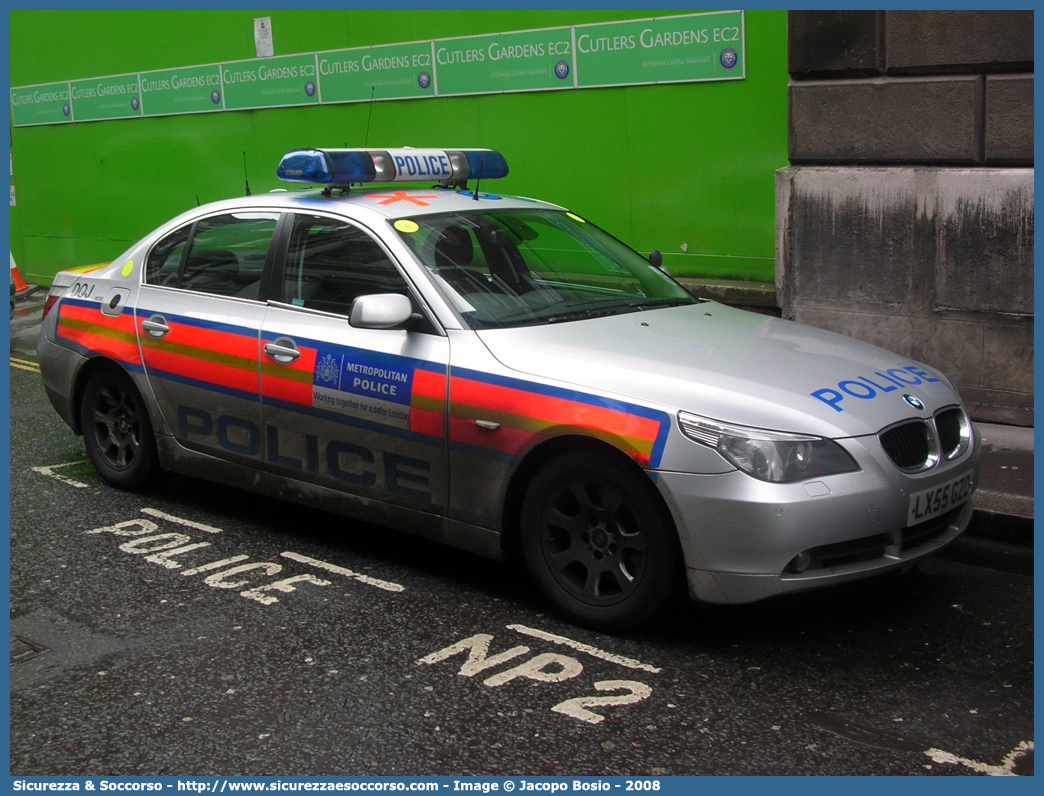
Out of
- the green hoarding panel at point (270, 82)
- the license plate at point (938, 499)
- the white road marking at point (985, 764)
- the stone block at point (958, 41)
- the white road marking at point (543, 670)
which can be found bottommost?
the white road marking at point (985, 764)

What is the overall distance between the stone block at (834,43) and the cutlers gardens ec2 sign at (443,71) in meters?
1.18

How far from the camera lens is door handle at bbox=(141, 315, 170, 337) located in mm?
5926

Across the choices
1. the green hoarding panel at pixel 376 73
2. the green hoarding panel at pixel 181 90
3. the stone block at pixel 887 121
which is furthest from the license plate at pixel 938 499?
the green hoarding panel at pixel 181 90

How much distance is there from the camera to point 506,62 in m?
10.6

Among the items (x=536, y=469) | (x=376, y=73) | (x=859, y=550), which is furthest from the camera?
(x=376, y=73)

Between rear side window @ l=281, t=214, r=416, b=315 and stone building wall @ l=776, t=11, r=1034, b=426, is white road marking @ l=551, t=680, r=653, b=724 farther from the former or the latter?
stone building wall @ l=776, t=11, r=1034, b=426

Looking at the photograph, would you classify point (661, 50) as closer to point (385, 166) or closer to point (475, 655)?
point (385, 166)

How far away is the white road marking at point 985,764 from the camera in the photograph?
3418 mm

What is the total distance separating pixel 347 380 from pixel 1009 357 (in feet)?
15.2

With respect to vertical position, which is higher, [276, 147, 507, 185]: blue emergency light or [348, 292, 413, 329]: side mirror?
[276, 147, 507, 185]: blue emergency light

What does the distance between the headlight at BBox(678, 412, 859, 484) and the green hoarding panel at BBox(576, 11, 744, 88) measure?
584 centimetres

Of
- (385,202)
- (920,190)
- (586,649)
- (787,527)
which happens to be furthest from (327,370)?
(920,190)

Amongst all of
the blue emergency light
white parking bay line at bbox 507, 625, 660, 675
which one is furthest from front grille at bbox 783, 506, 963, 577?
the blue emergency light

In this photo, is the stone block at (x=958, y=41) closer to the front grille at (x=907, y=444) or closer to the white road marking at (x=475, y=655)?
the front grille at (x=907, y=444)
